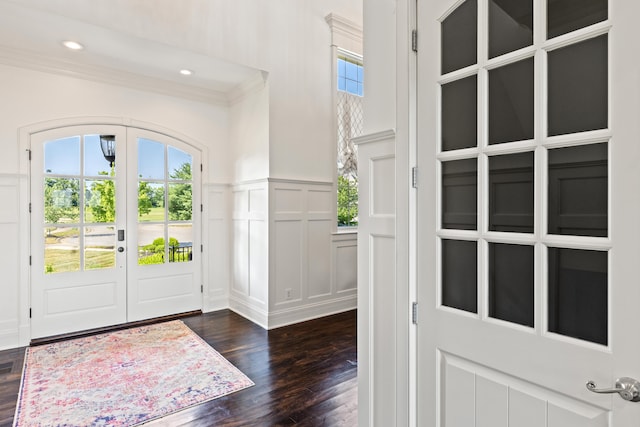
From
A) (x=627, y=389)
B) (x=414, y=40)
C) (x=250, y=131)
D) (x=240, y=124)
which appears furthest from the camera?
(x=240, y=124)

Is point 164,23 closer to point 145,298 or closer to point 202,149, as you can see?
point 202,149

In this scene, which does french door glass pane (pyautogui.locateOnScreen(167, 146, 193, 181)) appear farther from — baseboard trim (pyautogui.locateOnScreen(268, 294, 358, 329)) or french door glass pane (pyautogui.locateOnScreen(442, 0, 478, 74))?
french door glass pane (pyautogui.locateOnScreen(442, 0, 478, 74))

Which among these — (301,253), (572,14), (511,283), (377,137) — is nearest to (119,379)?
(301,253)

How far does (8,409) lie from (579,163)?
11.8 feet

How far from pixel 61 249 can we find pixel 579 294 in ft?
14.9

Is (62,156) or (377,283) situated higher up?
(62,156)

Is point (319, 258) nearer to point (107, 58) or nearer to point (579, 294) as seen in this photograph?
point (107, 58)

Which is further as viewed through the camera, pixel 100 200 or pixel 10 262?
pixel 100 200

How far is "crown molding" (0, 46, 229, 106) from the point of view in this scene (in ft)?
11.7

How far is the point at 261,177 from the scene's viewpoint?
167 inches

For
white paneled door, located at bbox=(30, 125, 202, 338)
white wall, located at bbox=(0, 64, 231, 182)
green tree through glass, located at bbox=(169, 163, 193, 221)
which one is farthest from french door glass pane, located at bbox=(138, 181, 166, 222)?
white wall, located at bbox=(0, 64, 231, 182)

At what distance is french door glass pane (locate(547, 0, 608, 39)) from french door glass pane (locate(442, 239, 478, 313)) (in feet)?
2.45

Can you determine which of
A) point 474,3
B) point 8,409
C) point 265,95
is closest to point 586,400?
point 474,3

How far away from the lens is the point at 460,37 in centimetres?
136
